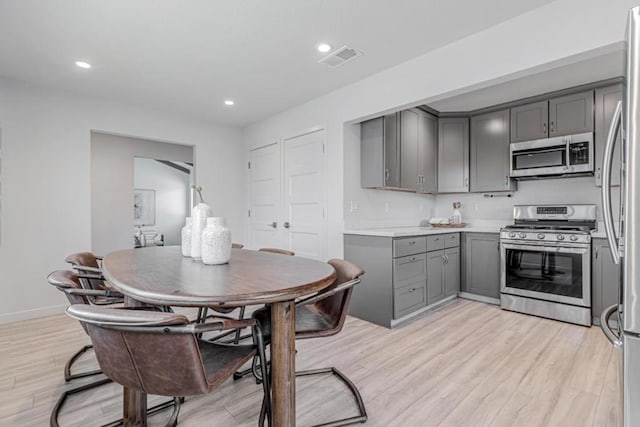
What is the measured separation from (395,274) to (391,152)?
1.38 meters

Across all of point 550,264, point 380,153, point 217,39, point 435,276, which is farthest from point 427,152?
point 217,39

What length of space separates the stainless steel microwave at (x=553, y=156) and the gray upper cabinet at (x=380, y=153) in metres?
1.46

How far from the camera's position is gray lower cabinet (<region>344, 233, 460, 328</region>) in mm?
3080

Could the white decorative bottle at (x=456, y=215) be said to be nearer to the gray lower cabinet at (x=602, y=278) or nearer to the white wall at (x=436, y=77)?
the white wall at (x=436, y=77)

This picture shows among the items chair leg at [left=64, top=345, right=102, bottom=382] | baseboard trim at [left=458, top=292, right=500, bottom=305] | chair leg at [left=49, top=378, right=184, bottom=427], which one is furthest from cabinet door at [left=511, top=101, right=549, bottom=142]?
chair leg at [left=64, top=345, right=102, bottom=382]

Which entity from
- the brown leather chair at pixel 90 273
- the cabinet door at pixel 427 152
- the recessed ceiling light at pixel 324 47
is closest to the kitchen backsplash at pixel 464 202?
the cabinet door at pixel 427 152

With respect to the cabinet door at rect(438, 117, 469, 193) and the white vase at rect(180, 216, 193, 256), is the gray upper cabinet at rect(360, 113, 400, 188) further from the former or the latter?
the white vase at rect(180, 216, 193, 256)

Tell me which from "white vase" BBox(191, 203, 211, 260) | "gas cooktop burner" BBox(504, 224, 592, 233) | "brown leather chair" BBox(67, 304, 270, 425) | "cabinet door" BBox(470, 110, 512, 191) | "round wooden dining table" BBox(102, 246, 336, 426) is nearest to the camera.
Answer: "brown leather chair" BBox(67, 304, 270, 425)

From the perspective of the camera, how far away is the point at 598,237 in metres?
3.03

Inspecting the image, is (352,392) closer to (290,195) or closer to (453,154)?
(290,195)

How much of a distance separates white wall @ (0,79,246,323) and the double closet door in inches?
69.2

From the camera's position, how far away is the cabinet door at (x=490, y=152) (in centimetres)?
393

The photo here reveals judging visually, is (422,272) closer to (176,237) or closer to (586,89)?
(586,89)

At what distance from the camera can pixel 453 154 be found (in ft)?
14.2
